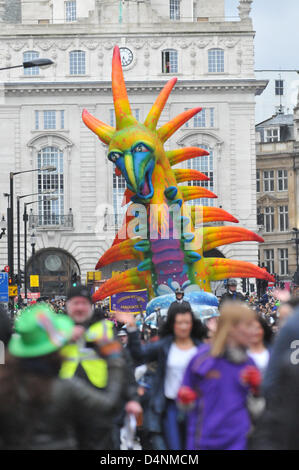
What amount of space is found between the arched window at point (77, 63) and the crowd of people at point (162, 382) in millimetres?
66364

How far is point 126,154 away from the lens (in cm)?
2905

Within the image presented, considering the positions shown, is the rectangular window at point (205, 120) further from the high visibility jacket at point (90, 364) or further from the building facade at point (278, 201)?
the high visibility jacket at point (90, 364)

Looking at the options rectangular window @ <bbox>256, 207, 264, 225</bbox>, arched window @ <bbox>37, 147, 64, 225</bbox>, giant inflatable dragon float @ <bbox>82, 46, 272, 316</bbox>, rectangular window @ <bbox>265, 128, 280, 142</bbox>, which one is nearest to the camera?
giant inflatable dragon float @ <bbox>82, 46, 272, 316</bbox>

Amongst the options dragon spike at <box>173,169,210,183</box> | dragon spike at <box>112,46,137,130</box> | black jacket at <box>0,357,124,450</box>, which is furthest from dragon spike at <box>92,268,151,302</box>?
black jacket at <box>0,357,124,450</box>

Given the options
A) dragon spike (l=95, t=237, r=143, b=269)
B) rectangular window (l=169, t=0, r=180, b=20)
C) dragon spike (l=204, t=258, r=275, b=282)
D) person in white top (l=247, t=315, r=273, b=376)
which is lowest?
person in white top (l=247, t=315, r=273, b=376)

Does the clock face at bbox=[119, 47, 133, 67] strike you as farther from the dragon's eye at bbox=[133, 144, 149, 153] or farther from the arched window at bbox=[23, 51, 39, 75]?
the dragon's eye at bbox=[133, 144, 149, 153]

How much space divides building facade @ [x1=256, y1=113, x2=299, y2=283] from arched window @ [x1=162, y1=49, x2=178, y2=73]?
771 inches

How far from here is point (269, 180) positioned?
95438mm

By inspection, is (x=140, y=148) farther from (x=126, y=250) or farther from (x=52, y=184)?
(x=52, y=184)

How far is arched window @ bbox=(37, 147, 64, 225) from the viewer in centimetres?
7612

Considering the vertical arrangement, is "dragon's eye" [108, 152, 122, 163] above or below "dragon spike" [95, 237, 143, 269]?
above

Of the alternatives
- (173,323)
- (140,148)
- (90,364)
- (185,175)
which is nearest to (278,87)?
(185,175)

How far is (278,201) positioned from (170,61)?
22047 mm
